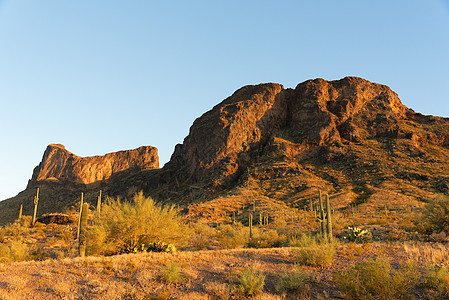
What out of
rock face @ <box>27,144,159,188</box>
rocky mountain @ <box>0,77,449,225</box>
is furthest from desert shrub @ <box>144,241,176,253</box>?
rock face @ <box>27,144,159,188</box>

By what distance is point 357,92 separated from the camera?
311 feet

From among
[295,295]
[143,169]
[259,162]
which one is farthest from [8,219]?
[295,295]

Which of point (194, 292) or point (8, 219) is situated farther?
point (8, 219)

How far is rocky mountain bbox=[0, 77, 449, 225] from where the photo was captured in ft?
191

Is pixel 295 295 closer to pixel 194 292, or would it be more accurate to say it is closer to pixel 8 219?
pixel 194 292

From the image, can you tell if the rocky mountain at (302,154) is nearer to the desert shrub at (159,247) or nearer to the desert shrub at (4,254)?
the desert shrub at (159,247)

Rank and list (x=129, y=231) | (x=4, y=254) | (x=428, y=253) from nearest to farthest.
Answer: (x=428, y=253) → (x=4, y=254) → (x=129, y=231)

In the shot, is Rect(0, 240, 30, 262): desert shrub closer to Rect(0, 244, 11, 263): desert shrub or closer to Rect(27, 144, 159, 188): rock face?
Rect(0, 244, 11, 263): desert shrub

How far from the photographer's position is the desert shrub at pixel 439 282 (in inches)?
355

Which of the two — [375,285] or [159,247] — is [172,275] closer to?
[159,247]

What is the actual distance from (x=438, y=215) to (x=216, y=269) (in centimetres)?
1406

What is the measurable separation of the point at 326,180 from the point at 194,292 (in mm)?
60837

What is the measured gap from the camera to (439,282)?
368 inches

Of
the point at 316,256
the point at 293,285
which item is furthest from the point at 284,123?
the point at 293,285
